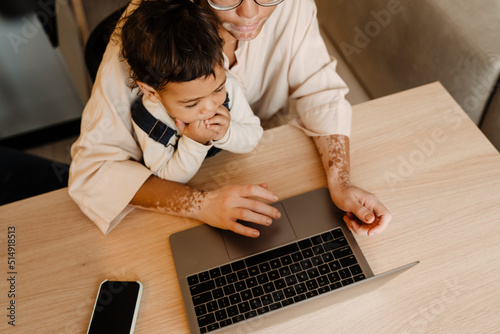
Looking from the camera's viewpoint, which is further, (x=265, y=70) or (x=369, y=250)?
(x=265, y=70)

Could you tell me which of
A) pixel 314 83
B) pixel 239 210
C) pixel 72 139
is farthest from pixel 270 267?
pixel 72 139

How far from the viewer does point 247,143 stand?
0.98 meters

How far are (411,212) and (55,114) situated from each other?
191 centimetres

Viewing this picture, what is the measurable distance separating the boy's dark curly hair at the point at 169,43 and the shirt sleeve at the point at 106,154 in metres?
0.09

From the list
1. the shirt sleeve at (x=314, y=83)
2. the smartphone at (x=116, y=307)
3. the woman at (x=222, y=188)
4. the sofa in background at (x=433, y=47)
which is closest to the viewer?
the smartphone at (x=116, y=307)

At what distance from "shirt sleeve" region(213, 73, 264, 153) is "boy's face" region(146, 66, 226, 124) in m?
0.08

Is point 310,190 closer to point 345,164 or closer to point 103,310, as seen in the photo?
point 345,164

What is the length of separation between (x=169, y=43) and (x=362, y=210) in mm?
527

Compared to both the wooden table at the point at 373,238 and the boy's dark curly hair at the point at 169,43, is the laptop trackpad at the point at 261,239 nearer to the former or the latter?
the wooden table at the point at 373,238

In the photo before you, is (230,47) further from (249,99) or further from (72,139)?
(72,139)

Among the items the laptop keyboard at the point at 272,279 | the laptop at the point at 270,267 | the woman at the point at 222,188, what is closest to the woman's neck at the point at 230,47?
the woman at the point at 222,188

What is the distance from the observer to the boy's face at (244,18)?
88 centimetres

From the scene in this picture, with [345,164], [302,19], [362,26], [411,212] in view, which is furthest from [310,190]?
[362,26]

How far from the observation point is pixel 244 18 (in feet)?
2.95
